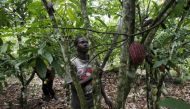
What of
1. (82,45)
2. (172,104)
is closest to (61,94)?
(82,45)

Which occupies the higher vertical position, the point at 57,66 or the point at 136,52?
the point at 136,52

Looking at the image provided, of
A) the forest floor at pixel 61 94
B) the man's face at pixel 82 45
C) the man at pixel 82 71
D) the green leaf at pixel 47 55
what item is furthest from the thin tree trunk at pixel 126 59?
the forest floor at pixel 61 94

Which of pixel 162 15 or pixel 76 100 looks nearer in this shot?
pixel 162 15

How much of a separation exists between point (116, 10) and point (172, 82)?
4437mm

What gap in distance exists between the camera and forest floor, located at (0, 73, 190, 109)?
566 cm

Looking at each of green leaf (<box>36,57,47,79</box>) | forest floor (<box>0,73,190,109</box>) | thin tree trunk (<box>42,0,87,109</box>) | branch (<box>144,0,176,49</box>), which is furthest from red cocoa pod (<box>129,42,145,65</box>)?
forest floor (<box>0,73,190,109</box>)

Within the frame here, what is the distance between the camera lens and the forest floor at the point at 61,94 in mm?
5656

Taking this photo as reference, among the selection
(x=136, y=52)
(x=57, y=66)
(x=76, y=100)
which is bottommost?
(x=76, y=100)

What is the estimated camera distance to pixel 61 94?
22.0ft

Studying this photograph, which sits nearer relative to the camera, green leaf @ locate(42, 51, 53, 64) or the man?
green leaf @ locate(42, 51, 53, 64)

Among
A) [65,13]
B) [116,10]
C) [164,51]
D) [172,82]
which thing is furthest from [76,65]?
[172,82]

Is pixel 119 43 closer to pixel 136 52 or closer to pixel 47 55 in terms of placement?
pixel 47 55

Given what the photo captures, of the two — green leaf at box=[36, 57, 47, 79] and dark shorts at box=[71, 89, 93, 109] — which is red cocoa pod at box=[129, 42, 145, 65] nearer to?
green leaf at box=[36, 57, 47, 79]

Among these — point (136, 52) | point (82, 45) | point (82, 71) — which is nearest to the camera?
point (136, 52)
